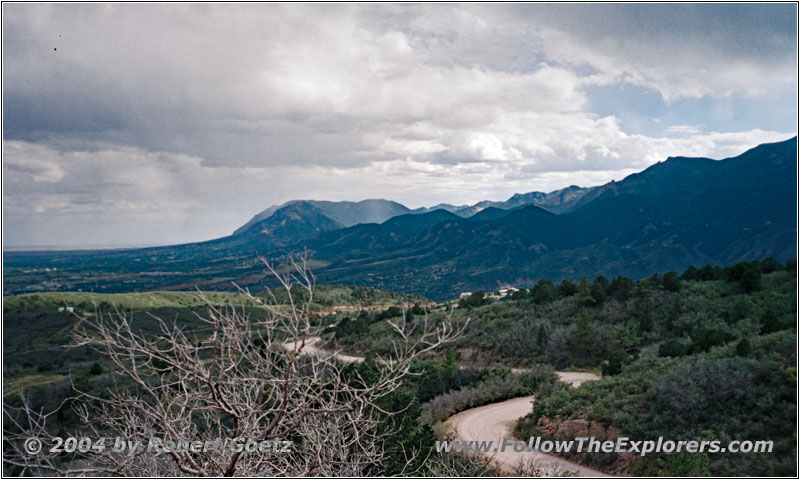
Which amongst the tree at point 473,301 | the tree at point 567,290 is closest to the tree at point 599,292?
the tree at point 567,290

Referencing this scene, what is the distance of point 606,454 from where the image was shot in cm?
1198

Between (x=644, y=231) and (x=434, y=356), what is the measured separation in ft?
519

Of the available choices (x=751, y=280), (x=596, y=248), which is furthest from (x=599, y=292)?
(x=596, y=248)

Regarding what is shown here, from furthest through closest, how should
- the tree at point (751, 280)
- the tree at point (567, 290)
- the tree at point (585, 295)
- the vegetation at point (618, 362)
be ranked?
1. the tree at point (567, 290)
2. the tree at point (585, 295)
3. the tree at point (751, 280)
4. the vegetation at point (618, 362)

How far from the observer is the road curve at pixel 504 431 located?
461 inches

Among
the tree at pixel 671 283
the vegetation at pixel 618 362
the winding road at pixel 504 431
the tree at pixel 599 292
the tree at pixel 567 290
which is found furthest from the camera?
the tree at pixel 567 290

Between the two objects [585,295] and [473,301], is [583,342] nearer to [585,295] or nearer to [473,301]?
[585,295]

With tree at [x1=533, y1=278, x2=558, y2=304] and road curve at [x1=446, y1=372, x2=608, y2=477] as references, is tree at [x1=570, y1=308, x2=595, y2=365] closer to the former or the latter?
road curve at [x1=446, y1=372, x2=608, y2=477]

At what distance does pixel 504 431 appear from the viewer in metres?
15.2

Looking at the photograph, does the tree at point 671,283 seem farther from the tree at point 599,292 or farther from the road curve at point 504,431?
the road curve at point 504,431

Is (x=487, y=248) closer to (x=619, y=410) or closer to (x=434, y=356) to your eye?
(x=434, y=356)

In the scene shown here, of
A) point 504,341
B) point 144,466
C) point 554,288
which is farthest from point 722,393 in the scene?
point 554,288

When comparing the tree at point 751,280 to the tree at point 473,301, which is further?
the tree at point 473,301

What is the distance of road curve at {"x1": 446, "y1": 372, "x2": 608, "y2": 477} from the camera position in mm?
11719
